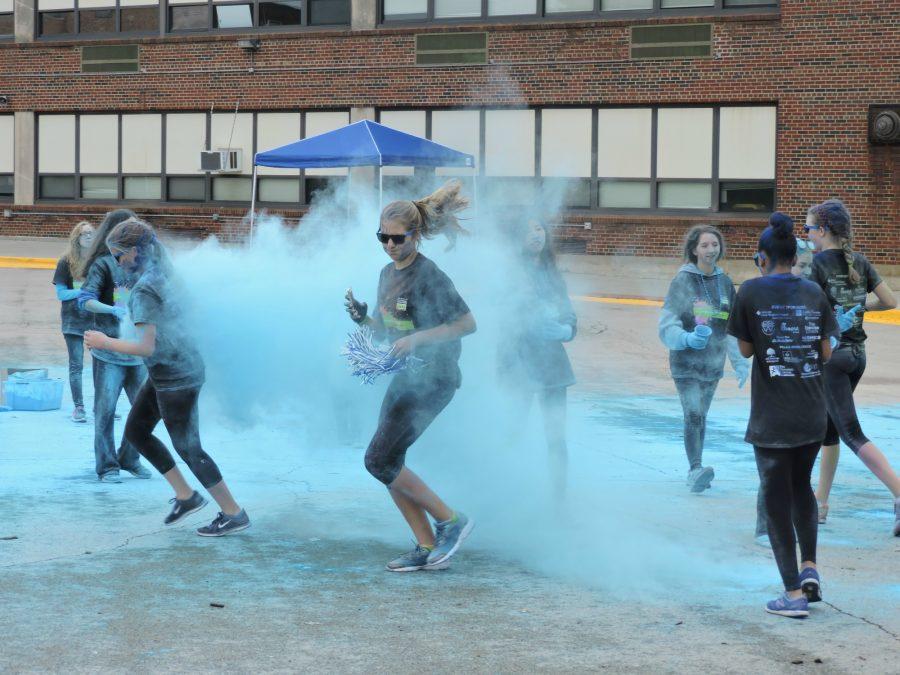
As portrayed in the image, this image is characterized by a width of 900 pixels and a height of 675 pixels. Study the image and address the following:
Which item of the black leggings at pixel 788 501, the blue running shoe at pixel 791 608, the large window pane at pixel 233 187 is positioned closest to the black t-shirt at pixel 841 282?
the black leggings at pixel 788 501

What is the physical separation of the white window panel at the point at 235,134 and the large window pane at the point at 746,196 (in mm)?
9835

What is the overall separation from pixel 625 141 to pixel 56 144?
42.7ft

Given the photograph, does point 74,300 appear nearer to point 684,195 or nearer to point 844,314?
point 844,314

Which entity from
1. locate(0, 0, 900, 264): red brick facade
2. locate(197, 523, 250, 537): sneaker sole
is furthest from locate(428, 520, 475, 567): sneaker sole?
locate(0, 0, 900, 264): red brick facade

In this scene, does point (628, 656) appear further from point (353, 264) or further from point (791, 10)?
point (791, 10)

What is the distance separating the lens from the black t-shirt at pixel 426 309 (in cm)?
575

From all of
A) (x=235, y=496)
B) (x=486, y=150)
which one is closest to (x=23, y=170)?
(x=486, y=150)

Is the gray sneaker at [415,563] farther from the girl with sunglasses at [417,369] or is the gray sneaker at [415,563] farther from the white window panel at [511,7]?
the white window panel at [511,7]

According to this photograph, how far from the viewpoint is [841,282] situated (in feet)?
21.3

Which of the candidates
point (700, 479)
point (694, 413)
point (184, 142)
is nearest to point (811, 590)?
point (700, 479)

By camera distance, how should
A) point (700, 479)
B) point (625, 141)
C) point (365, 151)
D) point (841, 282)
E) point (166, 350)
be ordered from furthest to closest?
point (625, 141)
point (365, 151)
point (700, 479)
point (841, 282)
point (166, 350)

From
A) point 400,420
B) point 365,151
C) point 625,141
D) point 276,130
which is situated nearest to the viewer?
point 400,420

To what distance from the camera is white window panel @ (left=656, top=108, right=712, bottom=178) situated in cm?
2302

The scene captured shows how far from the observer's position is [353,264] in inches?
287
